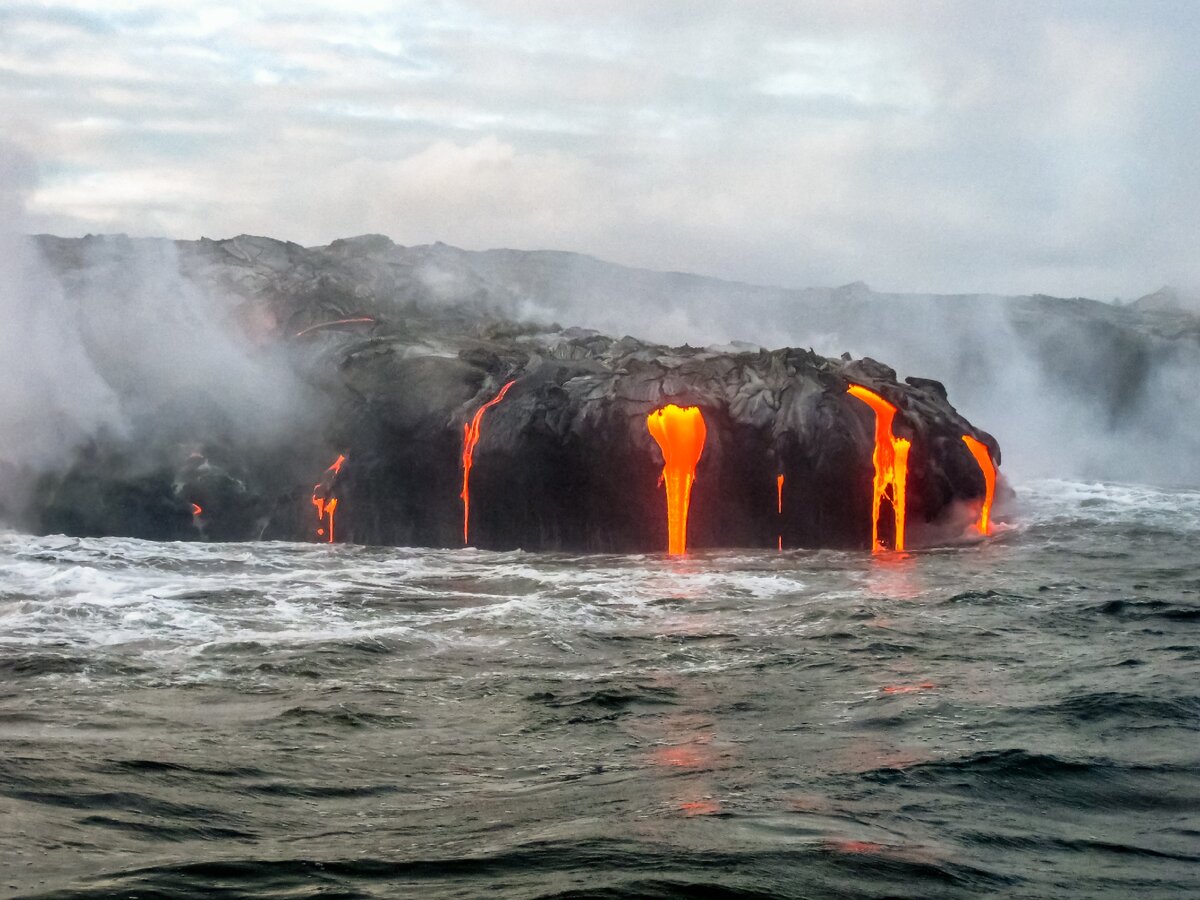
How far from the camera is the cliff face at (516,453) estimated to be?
3128 centimetres

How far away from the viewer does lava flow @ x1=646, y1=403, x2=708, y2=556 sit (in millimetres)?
31172

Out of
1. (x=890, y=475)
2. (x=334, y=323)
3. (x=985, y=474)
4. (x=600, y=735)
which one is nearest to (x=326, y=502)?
(x=334, y=323)

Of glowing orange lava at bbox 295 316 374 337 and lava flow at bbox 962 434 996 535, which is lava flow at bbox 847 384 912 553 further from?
glowing orange lava at bbox 295 316 374 337

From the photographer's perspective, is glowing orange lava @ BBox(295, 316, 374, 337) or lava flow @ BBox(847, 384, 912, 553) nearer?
lava flow @ BBox(847, 384, 912, 553)

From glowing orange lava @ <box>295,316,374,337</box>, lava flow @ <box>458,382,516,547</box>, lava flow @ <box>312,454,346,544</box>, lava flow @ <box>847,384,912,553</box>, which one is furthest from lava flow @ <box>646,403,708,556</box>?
glowing orange lava @ <box>295,316,374,337</box>

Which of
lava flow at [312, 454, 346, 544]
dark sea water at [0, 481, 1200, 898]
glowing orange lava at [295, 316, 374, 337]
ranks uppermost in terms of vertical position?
glowing orange lava at [295, 316, 374, 337]

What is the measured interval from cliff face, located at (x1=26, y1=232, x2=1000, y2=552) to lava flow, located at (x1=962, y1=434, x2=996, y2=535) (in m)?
0.35

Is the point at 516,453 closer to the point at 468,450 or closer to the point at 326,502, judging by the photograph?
the point at 468,450

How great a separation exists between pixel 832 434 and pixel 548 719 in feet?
60.7

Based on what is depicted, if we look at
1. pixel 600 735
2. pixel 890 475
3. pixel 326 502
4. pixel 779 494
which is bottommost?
pixel 600 735

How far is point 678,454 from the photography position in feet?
103

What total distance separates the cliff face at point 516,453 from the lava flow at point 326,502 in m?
Answer: 0.06

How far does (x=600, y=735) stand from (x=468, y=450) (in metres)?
20.2

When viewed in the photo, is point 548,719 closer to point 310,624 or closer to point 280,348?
point 310,624
